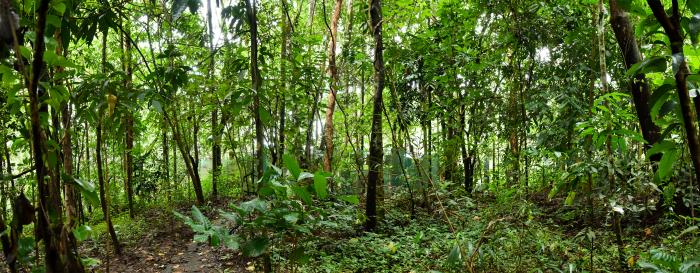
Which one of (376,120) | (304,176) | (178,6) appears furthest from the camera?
(376,120)

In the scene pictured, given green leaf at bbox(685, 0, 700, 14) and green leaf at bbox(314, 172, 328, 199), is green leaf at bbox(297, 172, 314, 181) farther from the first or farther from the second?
green leaf at bbox(685, 0, 700, 14)

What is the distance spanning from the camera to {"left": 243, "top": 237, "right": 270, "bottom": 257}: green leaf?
5.52 feet

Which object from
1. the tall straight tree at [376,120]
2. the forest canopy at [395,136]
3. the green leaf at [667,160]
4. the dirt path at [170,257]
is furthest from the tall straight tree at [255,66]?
the tall straight tree at [376,120]

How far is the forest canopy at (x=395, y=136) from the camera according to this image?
1661 millimetres

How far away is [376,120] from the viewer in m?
4.93

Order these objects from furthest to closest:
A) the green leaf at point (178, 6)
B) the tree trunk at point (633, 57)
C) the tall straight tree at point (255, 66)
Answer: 1. the tree trunk at point (633, 57)
2. the tall straight tree at point (255, 66)
3. the green leaf at point (178, 6)

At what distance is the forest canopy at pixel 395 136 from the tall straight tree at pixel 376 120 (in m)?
0.02

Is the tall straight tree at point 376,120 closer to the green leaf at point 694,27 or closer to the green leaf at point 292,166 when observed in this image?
the green leaf at point 292,166

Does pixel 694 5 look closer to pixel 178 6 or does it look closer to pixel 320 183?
pixel 320 183

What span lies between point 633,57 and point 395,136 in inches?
101

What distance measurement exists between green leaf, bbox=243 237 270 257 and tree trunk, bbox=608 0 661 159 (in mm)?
3608

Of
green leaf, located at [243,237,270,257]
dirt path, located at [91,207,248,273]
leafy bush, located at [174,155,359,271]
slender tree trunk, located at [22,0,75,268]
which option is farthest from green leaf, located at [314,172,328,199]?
dirt path, located at [91,207,248,273]

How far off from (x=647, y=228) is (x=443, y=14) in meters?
3.28

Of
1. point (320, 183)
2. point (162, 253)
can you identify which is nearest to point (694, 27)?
point (320, 183)
